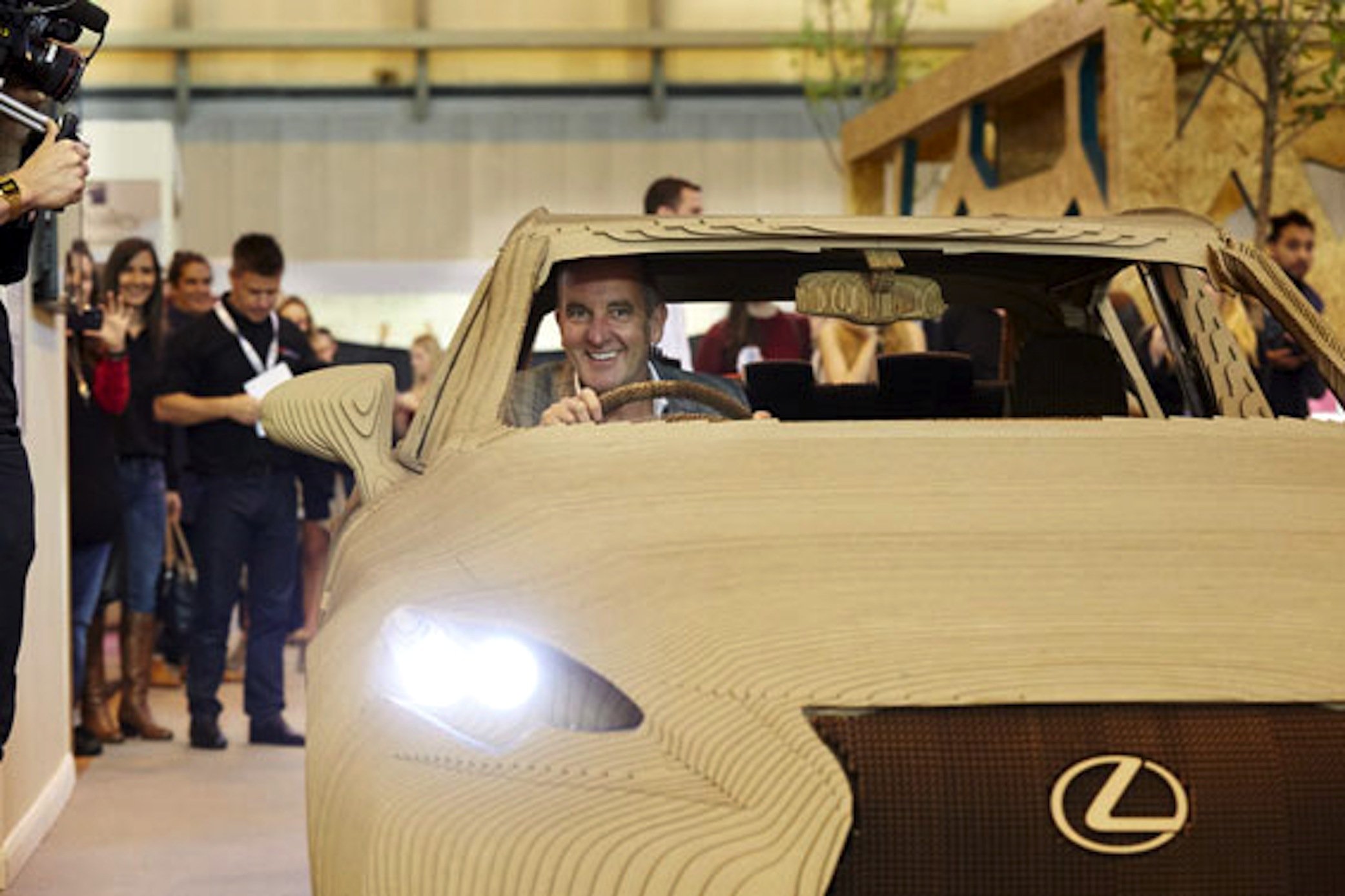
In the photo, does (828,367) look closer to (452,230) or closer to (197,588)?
(197,588)

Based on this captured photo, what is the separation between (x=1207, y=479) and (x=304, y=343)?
237 inches

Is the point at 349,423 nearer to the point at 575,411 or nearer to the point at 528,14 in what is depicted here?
the point at 575,411

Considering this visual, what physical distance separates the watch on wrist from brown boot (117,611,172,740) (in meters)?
4.76

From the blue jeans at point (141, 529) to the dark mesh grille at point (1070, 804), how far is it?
6398 mm

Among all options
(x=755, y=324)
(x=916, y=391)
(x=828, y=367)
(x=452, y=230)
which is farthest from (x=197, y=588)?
(x=452, y=230)

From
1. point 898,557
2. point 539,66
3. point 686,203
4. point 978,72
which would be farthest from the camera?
point 539,66

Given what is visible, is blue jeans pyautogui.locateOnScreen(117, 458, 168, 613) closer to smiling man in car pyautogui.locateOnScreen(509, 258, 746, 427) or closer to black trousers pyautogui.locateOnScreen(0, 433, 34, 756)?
black trousers pyautogui.locateOnScreen(0, 433, 34, 756)

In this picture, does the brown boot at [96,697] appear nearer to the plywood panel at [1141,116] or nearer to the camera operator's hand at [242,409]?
the camera operator's hand at [242,409]

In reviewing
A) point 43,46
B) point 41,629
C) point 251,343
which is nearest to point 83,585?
point 251,343

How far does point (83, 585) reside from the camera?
7531 millimetres

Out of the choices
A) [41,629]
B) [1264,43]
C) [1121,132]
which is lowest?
[41,629]

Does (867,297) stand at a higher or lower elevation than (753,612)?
higher

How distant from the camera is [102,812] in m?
6.46

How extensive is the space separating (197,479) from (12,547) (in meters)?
4.47
